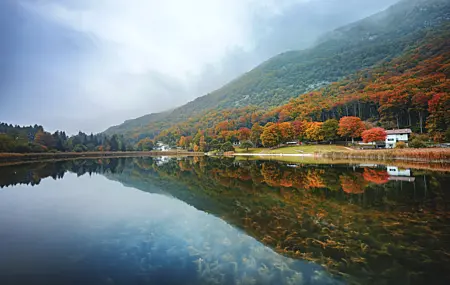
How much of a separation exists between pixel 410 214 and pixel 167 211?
13.1 meters

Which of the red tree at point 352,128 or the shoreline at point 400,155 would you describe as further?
the red tree at point 352,128

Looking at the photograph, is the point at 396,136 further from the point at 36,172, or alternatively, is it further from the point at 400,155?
the point at 36,172

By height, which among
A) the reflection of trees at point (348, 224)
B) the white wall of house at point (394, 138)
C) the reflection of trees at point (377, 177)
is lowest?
the reflection of trees at point (348, 224)

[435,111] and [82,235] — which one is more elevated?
[435,111]

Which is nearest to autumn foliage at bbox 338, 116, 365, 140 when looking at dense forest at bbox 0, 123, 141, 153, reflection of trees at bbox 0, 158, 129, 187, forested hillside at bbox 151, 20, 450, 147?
forested hillside at bbox 151, 20, 450, 147

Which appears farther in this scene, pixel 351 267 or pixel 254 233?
pixel 254 233

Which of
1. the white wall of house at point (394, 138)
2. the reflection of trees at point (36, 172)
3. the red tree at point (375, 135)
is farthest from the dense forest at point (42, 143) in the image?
the white wall of house at point (394, 138)

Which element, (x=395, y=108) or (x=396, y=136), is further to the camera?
(x=395, y=108)

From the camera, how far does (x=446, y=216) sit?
12.9 meters

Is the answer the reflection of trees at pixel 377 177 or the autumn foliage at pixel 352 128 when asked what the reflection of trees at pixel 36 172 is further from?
the autumn foliage at pixel 352 128

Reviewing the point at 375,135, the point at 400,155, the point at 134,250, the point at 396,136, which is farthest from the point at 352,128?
the point at 134,250

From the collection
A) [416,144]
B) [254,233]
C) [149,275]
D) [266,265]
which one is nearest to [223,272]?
[266,265]

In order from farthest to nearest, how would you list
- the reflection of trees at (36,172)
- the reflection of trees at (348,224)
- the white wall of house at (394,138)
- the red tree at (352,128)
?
the red tree at (352,128)
the white wall of house at (394,138)
the reflection of trees at (36,172)
the reflection of trees at (348,224)

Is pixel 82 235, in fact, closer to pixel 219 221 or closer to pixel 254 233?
pixel 219 221
